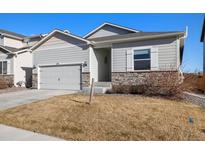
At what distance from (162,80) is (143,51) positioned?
2.67 metres

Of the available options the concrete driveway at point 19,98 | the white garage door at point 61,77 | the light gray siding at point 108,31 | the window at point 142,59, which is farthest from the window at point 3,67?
the window at point 142,59

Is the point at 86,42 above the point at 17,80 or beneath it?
above

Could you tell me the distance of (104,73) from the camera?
16.6 metres

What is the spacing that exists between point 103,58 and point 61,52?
3.56 meters

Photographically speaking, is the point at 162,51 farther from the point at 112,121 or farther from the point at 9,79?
the point at 9,79

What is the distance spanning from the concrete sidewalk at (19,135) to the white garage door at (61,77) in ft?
30.4

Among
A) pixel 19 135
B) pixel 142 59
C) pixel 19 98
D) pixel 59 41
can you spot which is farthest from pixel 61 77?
pixel 19 135

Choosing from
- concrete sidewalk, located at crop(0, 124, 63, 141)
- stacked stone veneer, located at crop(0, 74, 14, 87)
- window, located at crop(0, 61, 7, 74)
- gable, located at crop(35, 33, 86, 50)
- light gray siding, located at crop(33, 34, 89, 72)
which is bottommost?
concrete sidewalk, located at crop(0, 124, 63, 141)

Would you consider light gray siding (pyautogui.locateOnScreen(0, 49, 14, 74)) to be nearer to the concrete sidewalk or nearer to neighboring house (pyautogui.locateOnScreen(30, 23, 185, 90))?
neighboring house (pyautogui.locateOnScreen(30, 23, 185, 90))

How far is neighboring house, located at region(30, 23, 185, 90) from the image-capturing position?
12.4 metres

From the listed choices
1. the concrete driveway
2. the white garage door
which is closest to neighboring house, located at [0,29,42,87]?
the white garage door

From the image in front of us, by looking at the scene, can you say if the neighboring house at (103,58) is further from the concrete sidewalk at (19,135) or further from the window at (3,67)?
the concrete sidewalk at (19,135)
